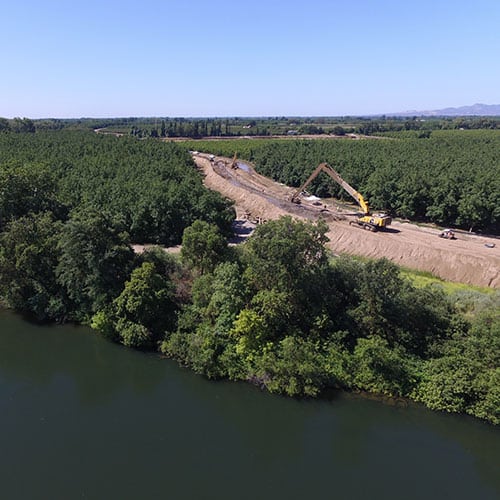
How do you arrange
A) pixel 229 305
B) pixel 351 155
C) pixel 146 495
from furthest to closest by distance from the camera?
pixel 351 155 → pixel 229 305 → pixel 146 495

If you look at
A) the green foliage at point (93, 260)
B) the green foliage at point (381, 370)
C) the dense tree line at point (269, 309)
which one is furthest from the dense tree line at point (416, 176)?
the green foliage at point (93, 260)

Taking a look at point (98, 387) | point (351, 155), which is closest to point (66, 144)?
point (351, 155)

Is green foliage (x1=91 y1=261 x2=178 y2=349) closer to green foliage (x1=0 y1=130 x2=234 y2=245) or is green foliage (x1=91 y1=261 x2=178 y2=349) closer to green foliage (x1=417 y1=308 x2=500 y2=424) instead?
green foliage (x1=0 y1=130 x2=234 y2=245)

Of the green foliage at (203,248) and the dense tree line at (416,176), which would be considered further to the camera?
the dense tree line at (416,176)

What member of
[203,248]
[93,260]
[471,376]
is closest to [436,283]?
[471,376]

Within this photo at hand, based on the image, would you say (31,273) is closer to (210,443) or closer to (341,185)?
(210,443)

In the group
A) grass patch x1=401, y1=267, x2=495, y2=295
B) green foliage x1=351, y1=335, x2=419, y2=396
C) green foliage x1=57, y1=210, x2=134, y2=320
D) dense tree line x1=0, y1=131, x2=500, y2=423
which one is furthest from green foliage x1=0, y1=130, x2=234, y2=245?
green foliage x1=351, y1=335, x2=419, y2=396

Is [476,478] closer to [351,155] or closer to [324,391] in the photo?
[324,391]

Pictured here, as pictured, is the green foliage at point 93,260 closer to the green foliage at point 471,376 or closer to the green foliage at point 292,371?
the green foliage at point 292,371
